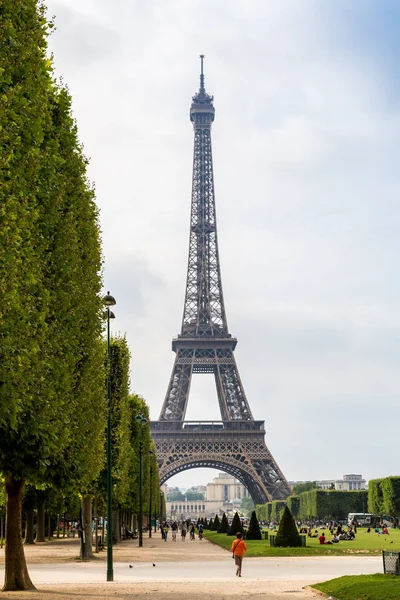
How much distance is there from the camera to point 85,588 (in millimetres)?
29281

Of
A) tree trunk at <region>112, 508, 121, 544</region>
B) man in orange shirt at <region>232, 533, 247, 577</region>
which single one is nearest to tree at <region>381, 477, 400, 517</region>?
tree trunk at <region>112, 508, 121, 544</region>

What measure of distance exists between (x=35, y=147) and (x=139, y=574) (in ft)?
63.3

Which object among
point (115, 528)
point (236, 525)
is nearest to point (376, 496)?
point (236, 525)

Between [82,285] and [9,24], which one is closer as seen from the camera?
[9,24]

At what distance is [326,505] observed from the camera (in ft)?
490

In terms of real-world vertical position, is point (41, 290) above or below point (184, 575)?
above

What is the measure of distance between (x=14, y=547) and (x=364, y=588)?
10775 millimetres

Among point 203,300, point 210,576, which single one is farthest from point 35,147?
point 203,300

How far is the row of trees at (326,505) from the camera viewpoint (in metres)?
147

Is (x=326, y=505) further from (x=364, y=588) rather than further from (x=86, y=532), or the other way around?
(x=364, y=588)

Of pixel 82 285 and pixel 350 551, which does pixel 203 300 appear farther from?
pixel 82 285

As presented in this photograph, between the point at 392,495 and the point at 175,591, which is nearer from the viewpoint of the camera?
the point at 175,591

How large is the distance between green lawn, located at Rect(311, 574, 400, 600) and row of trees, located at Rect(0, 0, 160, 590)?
8.65 m

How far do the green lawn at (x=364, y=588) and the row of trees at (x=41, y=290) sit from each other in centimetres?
865
